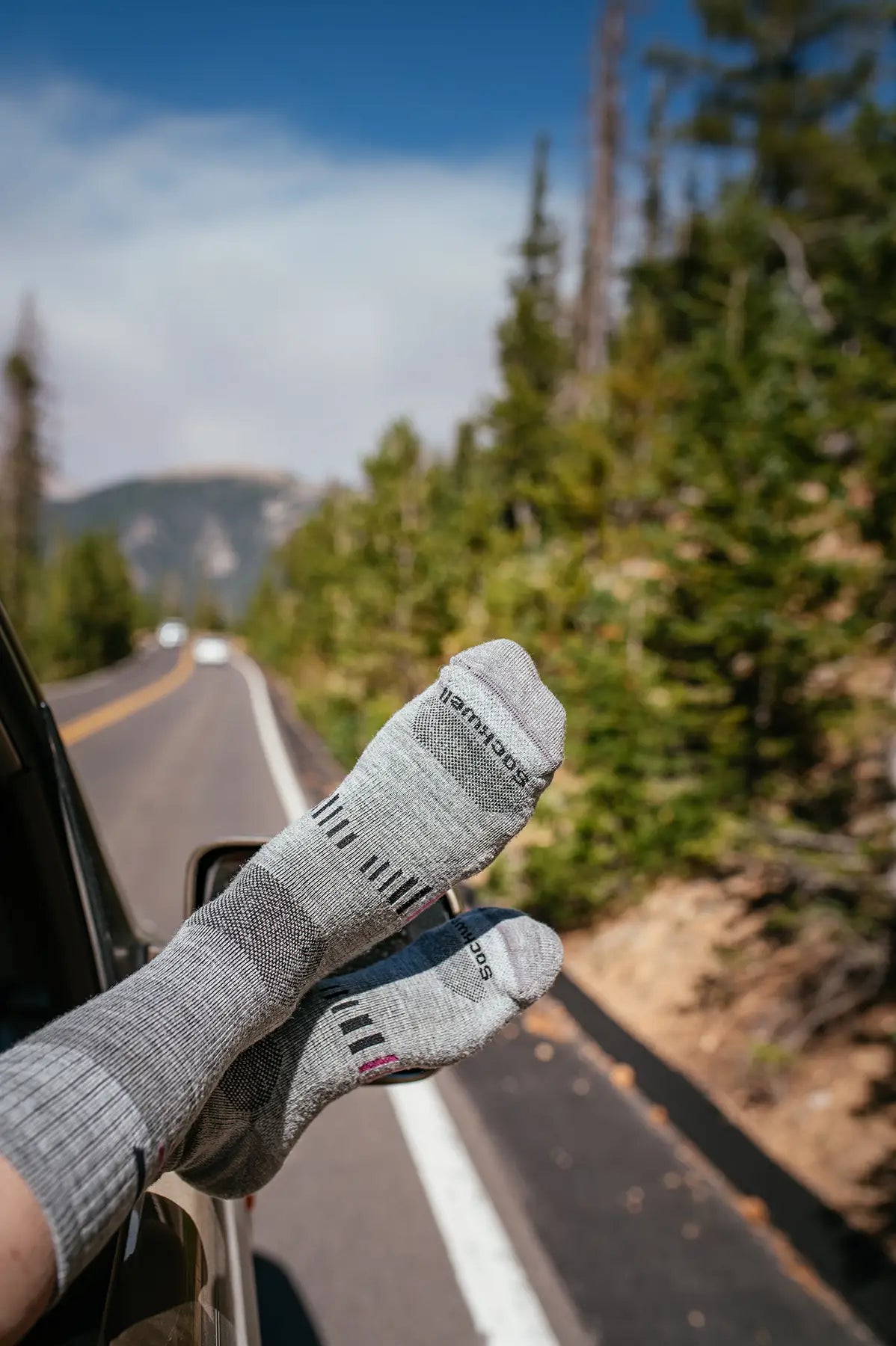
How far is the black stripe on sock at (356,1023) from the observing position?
1243mm

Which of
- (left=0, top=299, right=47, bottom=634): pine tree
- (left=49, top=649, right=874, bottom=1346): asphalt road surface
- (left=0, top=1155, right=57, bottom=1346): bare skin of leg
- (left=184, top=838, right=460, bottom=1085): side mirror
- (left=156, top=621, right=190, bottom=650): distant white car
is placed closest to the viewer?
(left=0, top=1155, right=57, bottom=1346): bare skin of leg

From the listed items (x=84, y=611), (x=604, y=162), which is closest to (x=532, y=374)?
(x=604, y=162)

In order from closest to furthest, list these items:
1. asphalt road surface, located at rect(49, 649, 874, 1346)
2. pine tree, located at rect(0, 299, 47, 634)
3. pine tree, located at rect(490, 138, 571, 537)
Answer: asphalt road surface, located at rect(49, 649, 874, 1346), pine tree, located at rect(490, 138, 571, 537), pine tree, located at rect(0, 299, 47, 634)

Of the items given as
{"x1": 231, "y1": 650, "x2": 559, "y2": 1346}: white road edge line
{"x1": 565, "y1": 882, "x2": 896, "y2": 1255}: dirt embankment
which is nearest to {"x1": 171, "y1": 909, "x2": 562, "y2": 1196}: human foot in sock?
{"x1": 231, "y1": 650, "x2": 559, "y2": 1346}: white road edge line

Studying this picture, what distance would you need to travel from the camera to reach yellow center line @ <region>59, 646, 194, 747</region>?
56.0 feet

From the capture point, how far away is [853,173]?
24641 mm

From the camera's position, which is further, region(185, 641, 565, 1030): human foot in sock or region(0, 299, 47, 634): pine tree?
region(0, 299, 47, 634): pine tree

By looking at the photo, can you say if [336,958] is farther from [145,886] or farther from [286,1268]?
[145,886]

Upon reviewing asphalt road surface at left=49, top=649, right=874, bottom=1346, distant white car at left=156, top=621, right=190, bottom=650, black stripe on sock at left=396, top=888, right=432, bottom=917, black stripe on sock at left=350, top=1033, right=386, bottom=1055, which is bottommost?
distant white car at left=156, top=621, right=190, bottom=650

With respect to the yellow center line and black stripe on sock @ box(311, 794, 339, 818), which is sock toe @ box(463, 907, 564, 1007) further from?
the yellow center line

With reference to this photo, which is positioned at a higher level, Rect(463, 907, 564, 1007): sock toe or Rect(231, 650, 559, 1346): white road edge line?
Rect(463, 907, 564, 1007): sock toe

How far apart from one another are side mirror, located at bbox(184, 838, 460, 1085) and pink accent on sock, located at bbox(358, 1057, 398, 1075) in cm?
7

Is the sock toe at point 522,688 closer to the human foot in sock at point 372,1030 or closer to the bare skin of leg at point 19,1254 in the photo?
the human foot in sock at point 372,1030

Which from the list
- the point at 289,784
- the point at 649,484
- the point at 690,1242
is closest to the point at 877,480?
the point at 649,484
